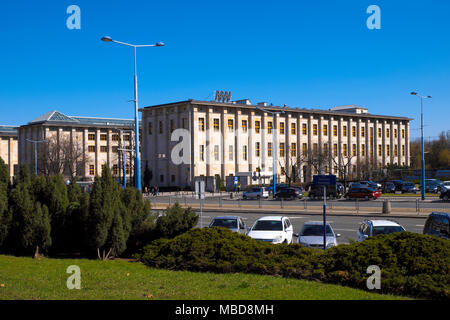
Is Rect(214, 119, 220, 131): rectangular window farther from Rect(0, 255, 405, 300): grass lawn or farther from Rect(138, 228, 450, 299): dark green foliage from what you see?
Rect(0, 255, 405, 300): grass lawn

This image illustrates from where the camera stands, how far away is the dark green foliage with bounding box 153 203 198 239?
1608 centimetres

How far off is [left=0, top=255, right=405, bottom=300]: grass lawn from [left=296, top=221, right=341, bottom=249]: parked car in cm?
647

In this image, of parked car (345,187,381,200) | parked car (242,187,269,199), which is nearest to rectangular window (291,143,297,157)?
parked car (242,187,269,199)

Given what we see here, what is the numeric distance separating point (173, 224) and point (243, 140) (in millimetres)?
72258

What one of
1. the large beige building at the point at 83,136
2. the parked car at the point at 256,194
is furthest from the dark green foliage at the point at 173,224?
the large beige building at the point at 83,136

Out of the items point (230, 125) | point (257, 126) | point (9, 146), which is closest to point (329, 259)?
point (230, 125)

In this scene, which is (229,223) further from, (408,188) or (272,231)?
(408,188)

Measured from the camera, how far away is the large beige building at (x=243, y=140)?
3273 inches

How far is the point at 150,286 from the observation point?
10297 mm
